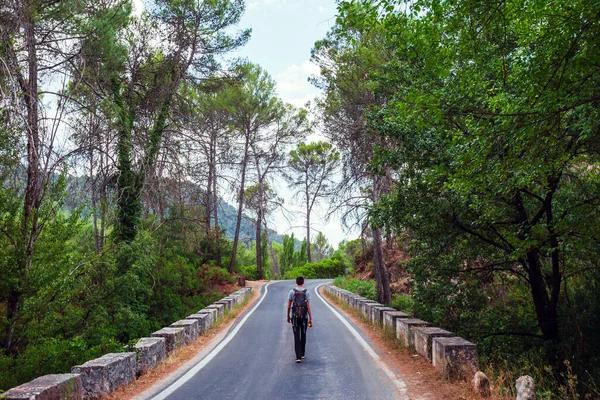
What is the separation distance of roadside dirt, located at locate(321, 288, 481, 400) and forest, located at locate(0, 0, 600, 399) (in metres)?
0.71

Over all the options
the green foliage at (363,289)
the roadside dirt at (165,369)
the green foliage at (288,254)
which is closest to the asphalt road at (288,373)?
the roadside dirt at (165,369)

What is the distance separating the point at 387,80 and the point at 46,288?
964 cm

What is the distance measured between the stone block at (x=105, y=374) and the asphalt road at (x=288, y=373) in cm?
70

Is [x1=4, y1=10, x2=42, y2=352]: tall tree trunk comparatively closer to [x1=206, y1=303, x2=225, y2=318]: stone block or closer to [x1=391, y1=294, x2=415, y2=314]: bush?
[x1=206, y1=303, x2=225, y2=318]: stone block

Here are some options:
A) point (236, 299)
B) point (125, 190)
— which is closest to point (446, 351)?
point (236, 299)

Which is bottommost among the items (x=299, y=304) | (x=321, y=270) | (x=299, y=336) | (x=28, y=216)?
(x=299, y=336)

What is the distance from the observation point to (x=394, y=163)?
434 inches

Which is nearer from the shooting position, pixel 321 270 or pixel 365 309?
pixel 365 309

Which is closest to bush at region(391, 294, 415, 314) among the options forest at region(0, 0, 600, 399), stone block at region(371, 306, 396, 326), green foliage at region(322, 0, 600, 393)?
forest at region(0, 0, 600, 399)

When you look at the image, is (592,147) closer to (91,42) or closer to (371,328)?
(371,328)

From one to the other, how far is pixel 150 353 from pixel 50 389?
2.90 m

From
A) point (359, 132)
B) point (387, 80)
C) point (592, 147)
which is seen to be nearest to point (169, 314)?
point (359, 132)

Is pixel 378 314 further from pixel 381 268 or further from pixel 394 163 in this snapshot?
pixel 381 268

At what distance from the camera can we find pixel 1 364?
9.52m
